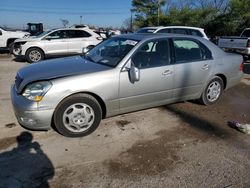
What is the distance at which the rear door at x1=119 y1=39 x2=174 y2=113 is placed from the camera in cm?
405

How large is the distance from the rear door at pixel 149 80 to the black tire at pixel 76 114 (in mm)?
477

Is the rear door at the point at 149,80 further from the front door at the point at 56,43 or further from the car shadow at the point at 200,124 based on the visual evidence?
the front door at the point at 56,43

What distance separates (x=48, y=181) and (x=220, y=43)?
11.9m

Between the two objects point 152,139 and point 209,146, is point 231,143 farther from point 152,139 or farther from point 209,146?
point 152,139

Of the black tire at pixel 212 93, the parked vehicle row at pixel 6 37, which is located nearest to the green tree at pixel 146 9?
the parked vehicle row at pixel 6 37

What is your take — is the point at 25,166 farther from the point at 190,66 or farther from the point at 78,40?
the point at 78,40

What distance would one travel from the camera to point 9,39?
558 inches

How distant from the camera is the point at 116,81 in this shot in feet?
12.7

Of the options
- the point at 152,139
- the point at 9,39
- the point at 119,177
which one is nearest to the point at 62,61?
the point at 152,139

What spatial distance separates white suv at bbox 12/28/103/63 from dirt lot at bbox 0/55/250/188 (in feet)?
21.8

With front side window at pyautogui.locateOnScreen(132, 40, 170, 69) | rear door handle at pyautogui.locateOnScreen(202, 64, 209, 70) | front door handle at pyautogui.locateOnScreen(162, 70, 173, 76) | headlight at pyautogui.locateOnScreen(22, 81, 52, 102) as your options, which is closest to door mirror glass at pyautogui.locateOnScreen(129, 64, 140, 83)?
front side window at pyautogui.locateOnScreen(132, 40, 170, 69)

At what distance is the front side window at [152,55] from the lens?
4137mm

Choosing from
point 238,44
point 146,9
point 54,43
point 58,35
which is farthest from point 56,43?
point 146,9

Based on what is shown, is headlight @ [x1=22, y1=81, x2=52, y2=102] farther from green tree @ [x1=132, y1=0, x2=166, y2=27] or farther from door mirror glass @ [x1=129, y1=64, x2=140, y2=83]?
green tree @ [x1=132, y1=0, x2=166, y2=27]
